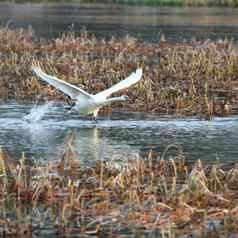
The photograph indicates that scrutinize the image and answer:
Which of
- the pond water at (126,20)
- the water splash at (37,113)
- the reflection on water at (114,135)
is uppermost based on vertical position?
the pond water at (126,20)

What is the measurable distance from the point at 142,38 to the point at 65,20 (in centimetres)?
1327

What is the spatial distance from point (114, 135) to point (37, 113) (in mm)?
2456

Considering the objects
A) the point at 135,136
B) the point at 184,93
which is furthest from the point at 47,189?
the point at 184,93

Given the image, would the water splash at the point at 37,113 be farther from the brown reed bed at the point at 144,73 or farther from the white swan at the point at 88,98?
the brown reed bed at the point at 144,73

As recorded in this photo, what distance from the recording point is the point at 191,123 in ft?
60.6

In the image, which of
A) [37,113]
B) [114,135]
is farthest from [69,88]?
[37,113]

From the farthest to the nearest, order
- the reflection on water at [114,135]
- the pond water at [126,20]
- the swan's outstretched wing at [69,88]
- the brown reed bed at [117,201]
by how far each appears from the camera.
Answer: the pond water at [126,20]
the swan's outstretched wing at [69,88]
the reflection on water at [114,135]
the brown reed bed at [117,201]

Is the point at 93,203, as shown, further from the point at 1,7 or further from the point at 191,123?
the point at 1,7

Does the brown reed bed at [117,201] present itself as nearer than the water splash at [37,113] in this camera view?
Yes

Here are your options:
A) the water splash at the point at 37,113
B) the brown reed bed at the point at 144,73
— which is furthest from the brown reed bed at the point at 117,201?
the brown reed bed at the point at 144,73

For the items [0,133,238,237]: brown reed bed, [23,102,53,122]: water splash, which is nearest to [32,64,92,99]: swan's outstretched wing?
[23,102,53,122]: water splash

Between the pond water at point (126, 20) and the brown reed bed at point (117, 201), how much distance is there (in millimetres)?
26471

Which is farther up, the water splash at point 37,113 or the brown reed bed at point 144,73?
the brown reed bed at point 144,73

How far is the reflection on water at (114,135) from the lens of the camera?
1538 cm
